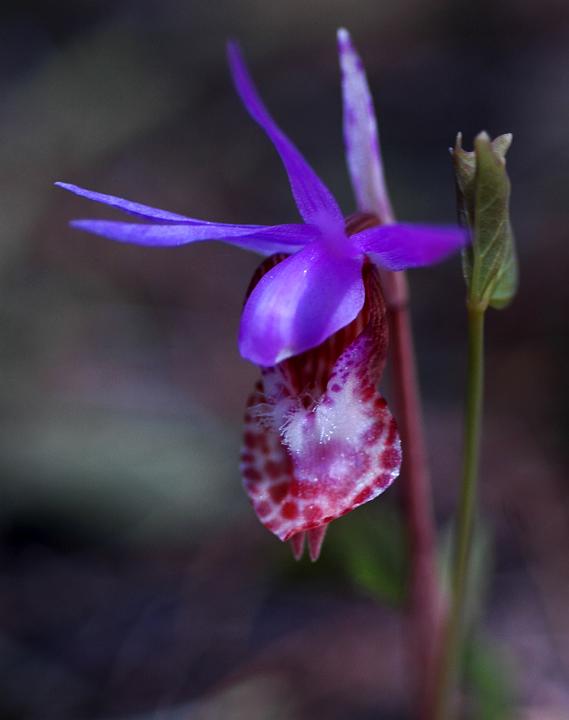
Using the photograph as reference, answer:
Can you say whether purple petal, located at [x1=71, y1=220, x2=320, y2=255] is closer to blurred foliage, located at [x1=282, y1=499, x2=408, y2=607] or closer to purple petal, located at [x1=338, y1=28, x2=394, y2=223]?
purple petal, located at [x1=338, y1=28, x2=394, y2=223]

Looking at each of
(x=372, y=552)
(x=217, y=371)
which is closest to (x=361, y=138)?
(x=372, y=552)

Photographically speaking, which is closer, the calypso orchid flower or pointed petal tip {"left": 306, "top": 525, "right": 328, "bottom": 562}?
the calypso orchid flower

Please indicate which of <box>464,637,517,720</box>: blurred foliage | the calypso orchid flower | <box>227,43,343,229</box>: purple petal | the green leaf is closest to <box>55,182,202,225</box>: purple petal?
the calypso orchid flower

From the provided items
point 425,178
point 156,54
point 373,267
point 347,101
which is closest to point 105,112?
point 156,54

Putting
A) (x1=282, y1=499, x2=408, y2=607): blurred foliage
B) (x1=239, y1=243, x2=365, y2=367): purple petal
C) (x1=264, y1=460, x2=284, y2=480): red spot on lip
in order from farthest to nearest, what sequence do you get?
(x1=282, y1=499, x2=408, y2=607): blurred foliage, (x1=264, y1=460, x2=284, y2=480): red spot on lip, (x1=239, y1=243, x2=365, y2=367): purple petal

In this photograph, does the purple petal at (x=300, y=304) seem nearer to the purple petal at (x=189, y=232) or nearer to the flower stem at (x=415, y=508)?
the purple petal at (x=189, y=232)

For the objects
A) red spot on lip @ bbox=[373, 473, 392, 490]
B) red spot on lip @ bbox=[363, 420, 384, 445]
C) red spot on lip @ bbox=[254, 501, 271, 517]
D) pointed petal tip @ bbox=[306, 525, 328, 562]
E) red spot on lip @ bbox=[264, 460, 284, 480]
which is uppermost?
red spot on lip @ bbox=[363, 420, 384, 445]

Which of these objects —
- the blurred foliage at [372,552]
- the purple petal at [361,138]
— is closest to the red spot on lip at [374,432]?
the purple petal at [361,138]
